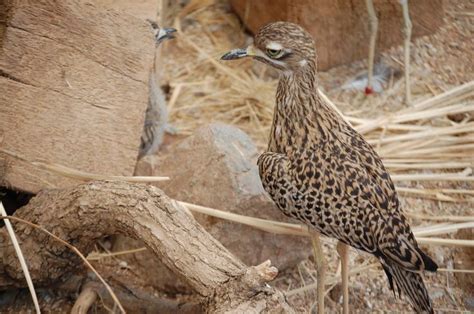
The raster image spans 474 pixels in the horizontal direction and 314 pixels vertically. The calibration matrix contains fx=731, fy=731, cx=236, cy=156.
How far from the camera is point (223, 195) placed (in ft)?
8.63

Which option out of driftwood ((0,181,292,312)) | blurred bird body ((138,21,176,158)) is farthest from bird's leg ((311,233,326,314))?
blurred bird body ((138,21,176,158))

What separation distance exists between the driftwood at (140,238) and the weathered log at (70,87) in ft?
0.66

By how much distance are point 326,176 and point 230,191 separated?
1.62ft

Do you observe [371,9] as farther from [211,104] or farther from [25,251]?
[25,251]

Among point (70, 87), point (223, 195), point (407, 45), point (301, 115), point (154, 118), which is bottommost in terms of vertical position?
point (223, 195)

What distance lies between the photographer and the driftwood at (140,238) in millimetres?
1953

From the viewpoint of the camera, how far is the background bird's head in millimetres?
2256

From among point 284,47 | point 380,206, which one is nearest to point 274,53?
point 284,47

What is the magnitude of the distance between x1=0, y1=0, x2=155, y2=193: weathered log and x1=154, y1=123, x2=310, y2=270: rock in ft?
0.72

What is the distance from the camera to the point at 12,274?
234cm

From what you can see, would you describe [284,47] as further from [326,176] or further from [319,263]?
[319,263]

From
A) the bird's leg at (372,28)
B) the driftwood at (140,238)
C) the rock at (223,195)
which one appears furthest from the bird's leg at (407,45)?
the driftwood at (140,238)

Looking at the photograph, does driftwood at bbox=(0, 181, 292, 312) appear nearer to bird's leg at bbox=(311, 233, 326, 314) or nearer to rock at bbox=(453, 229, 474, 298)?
bird's leg at bbox=(311, 233, 326, 314)

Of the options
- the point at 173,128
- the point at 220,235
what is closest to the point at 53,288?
the point at 220,235
